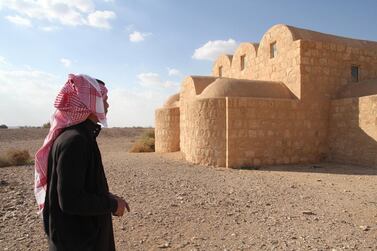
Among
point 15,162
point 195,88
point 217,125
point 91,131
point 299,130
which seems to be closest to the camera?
point 91,131

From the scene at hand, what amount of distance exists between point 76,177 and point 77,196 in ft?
0.33

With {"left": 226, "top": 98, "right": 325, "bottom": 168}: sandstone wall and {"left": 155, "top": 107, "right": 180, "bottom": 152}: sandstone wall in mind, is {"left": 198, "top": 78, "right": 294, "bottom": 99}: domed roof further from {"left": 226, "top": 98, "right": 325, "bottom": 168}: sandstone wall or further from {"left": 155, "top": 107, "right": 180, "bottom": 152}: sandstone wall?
{"left": 155, "top": 107, "right": 180, "bottom": 152}: sandstone wall

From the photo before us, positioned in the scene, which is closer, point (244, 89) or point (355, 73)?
point (244, 89)

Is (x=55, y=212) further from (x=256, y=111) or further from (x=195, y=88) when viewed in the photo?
(x=195, y=88)

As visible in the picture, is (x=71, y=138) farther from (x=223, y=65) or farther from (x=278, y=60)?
(x=223, y=65)

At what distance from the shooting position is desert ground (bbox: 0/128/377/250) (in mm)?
3682

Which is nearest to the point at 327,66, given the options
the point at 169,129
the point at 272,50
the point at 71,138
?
the point at 272,50

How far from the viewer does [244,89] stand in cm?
1012

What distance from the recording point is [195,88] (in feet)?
38.8

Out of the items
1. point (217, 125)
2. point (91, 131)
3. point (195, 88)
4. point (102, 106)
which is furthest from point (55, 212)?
point (195, 88)

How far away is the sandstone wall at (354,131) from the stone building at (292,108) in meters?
0.03

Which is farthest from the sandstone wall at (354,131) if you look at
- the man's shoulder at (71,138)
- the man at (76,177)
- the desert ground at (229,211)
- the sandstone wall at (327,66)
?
the man's shoulder at (71,138)

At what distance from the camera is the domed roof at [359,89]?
9.99 metres

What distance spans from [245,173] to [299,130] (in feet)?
9.41
